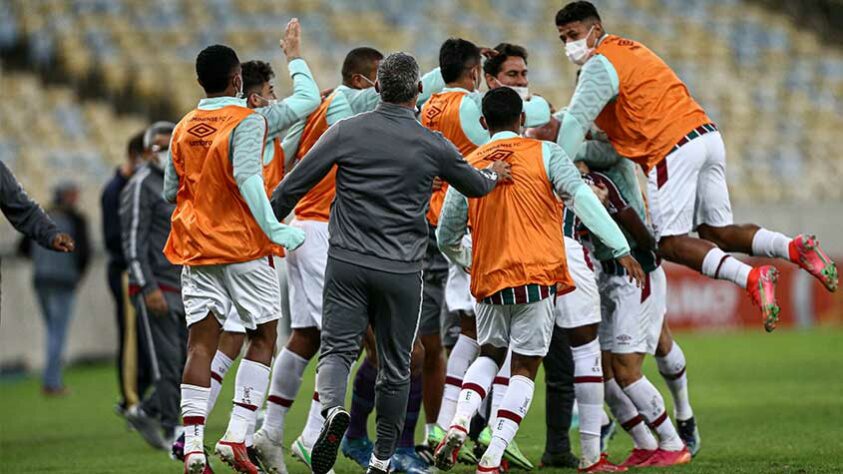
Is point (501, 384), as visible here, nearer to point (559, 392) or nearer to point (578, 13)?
point (559, 392)

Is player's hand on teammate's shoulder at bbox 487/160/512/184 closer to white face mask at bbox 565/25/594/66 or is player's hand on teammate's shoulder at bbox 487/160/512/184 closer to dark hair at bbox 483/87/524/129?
dark hair at bbox 483/87/524/129

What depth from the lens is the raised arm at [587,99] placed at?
8688mm

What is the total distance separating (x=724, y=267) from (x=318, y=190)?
2658 mm

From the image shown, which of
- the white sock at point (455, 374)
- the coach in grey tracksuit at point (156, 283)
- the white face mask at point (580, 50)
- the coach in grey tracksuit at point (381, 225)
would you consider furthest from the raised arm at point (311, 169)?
the coach in grey tracksuit at point (156, 283)

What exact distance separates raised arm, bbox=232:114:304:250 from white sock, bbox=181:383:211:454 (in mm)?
1040

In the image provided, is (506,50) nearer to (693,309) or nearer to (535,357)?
(535,357)

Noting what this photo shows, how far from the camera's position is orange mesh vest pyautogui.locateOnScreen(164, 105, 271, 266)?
25.5 ft

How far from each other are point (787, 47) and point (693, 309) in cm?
913

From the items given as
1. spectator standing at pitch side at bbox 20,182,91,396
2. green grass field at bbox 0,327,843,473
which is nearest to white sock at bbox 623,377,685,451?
green grass field at bbox 0,327,843,473

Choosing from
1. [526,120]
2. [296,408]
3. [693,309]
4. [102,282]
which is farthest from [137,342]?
[693,309]

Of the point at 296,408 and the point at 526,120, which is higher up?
the point at 526,120

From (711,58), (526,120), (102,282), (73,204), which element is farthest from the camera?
(711,58)

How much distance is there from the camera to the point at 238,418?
7.71 metres

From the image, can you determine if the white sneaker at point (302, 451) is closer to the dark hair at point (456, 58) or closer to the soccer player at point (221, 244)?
the soccer player at point (221, 244)
